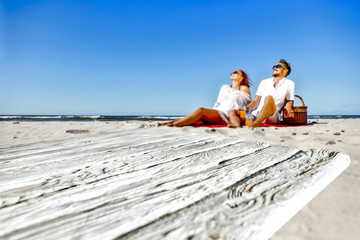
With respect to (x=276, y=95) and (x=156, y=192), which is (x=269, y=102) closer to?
(x=276, y=95)

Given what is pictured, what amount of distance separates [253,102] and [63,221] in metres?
5.41

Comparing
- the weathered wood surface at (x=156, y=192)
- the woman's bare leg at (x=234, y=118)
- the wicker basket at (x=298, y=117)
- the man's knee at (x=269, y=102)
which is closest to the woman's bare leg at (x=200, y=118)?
the woman's bare leg at (x=234, y=118)

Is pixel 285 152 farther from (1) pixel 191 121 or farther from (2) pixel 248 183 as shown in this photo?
(1) pixel 191 121

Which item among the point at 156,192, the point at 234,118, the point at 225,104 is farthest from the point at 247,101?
the point at 156,192

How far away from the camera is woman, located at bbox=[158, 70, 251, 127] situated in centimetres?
501

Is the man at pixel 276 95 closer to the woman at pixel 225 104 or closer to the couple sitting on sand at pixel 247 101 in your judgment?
the couple sitting on sand at pixel 247 101

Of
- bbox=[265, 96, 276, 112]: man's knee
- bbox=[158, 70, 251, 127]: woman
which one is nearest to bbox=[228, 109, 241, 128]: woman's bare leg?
bbox=[158, 70, 251, 127]: woman

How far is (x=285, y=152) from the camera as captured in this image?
1342mm

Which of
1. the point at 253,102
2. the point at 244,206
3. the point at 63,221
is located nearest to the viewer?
the point at 63,221

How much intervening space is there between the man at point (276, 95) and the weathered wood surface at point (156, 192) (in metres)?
4.00

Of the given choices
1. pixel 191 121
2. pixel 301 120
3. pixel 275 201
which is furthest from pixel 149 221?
pixel 301 120

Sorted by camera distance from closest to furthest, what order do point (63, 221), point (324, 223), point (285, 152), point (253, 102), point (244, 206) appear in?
1. point (63, 221)
2. point (244, 206)
3. point (324, 223)
4. point (285, 152)
5. point (253, 102)

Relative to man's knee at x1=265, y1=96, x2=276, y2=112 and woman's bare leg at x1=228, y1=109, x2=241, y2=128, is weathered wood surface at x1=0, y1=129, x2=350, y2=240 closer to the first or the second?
woman's bare leg at x1=228, y1=109, x2=241, y2=128

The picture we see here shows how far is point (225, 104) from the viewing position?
5.40 m
